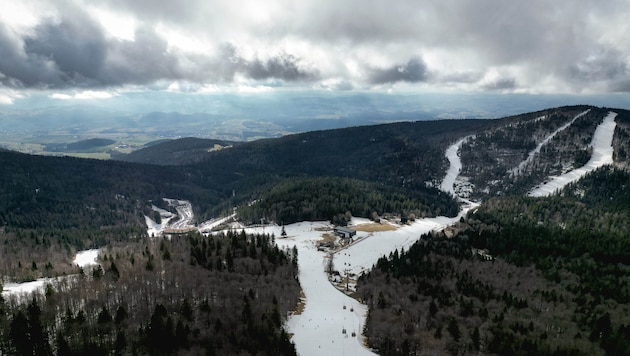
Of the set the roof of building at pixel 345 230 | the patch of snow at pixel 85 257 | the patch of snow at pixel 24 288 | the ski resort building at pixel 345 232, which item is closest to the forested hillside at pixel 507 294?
the ski resort building at pixel 345 232

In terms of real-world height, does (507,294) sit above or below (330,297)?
above

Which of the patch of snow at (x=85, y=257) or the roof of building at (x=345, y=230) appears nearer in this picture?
the patch of snow at (x=85, y=257)

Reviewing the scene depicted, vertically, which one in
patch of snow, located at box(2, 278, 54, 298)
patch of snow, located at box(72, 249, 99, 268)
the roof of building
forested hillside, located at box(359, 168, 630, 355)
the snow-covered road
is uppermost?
patch of snow, located at box(2, 278, 54, 298)

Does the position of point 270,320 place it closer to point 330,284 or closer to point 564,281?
point 330,284

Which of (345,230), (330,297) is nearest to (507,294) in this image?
(330,297)

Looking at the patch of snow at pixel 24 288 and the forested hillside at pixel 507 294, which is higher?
the patch of snow at pixel 24 288

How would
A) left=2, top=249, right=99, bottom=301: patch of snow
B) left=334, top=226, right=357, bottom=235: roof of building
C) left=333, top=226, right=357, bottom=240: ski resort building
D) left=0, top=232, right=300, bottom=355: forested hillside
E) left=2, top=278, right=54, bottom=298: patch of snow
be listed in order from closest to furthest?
left=0, top=232, right=300, bottom=355: forested hillside
left=2, top=249, right=99, bottom=301: patch of snow
left=2, top=278, right=54, bottom=298: patch of snow
left=333, top=226, right=357, bottom=240: ski resort building
left=334, top=226, right=357, bottom=235: roof of building

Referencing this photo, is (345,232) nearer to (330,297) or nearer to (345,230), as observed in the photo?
(345,230)

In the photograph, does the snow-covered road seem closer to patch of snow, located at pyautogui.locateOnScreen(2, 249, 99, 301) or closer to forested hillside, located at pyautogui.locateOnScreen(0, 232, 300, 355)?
forested hillside, located at pyautogui.locateOnScreen(0, 232, 300, 355)

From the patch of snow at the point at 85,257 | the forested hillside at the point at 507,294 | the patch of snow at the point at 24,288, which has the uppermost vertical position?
the patch of snow at the point at 24,288

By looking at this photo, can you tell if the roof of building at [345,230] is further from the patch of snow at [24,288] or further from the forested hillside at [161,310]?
the patch of snow at [24,288]

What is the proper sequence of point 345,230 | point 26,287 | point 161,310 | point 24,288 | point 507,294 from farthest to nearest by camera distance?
point 345,230 → point 507,294 → point 26,287 → point 24,288 → point 161,310


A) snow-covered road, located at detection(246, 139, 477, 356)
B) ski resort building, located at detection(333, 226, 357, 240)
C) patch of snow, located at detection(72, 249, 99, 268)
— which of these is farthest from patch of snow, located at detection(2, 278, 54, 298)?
ski resort building, located at detection(333, 226, 357, 240)
